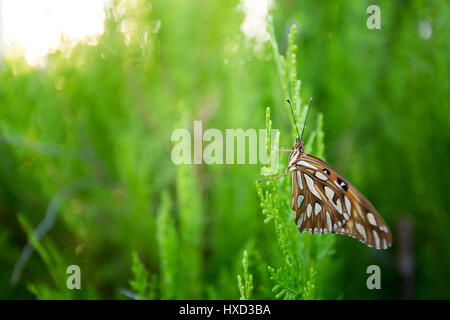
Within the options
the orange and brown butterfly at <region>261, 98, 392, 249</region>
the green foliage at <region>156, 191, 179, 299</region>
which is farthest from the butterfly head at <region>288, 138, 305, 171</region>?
the green foliage at <region>156, 191, 179, 299</region>

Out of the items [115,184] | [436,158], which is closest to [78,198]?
[115,184]

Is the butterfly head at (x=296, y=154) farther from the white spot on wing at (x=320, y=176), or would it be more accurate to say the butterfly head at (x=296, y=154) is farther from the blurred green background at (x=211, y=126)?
the blurred green background at (x=211, y=126)

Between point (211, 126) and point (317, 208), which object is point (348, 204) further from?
point (211, 126)

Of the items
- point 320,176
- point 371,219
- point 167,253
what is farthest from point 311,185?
point 167,253

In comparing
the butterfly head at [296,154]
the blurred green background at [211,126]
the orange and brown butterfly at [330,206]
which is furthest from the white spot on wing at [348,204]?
the blurred green background at [211,126]

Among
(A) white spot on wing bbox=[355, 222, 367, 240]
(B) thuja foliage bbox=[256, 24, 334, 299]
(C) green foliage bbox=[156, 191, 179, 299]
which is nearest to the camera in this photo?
(B) thuja foliage bbox=[256, 24, 334, 299]

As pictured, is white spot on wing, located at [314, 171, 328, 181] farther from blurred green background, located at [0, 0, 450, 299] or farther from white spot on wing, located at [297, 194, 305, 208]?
blurred green background, located at [0, 0, 450, 299]

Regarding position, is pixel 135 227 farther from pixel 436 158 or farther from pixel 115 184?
pixel 436 158

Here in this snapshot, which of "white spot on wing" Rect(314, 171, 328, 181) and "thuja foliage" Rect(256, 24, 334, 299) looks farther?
"white spot on wing" Rect(314, 171, 328, 181)
